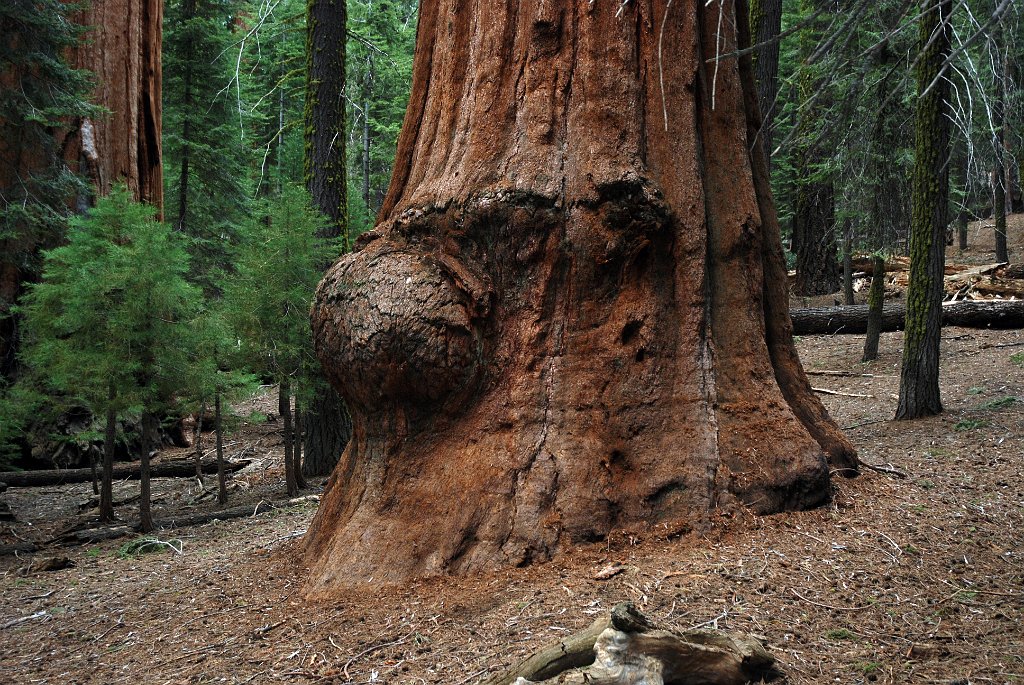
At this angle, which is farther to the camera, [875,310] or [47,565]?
[875,310]

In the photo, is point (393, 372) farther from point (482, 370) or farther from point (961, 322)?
point (961, 322)

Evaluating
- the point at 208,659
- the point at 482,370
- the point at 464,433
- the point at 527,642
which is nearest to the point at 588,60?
the point at 482,370

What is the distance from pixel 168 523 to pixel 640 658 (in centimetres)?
791

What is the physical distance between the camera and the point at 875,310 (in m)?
13.7

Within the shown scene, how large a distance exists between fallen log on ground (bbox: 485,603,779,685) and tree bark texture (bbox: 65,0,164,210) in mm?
11764

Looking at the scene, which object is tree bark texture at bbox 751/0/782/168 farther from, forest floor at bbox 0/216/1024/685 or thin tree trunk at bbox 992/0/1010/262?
forest floor at bbox 0/216/1024/685

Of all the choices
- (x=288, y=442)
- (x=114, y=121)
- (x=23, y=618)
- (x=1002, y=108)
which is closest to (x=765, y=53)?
(x=1002, y=108)

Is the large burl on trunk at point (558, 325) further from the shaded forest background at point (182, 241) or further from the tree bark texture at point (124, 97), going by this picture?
the tree bark texture at point (124, 97)

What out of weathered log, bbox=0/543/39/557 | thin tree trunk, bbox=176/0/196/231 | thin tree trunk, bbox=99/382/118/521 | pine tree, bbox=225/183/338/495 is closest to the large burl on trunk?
thin tree trunk, bbox=99/382/118/521

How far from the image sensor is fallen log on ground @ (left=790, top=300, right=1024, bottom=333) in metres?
15.2

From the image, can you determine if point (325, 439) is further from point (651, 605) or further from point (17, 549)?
point (651, 605)

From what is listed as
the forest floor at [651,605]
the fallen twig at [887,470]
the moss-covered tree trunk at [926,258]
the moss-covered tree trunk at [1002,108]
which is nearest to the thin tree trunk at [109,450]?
the forest floor at [651,605]

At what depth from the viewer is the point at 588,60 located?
5102 mm

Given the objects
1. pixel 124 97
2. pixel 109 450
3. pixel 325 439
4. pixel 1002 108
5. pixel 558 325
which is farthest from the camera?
pixel 124 97
